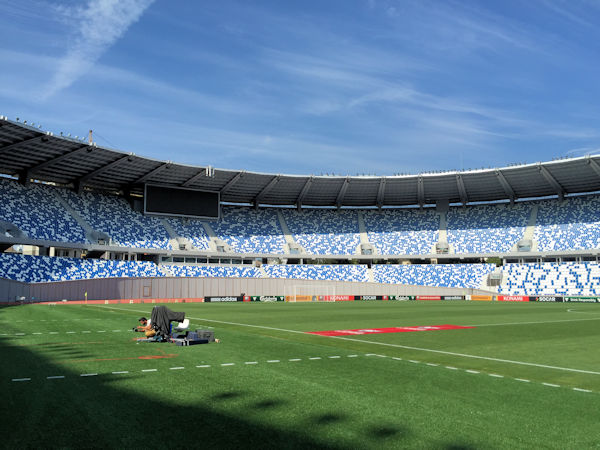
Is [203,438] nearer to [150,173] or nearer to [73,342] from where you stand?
[73,342]

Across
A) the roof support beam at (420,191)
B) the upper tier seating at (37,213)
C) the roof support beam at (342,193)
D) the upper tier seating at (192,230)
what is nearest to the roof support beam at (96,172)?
the upper tier seating at (37,213)

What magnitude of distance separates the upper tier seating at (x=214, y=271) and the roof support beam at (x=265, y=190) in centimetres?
1430

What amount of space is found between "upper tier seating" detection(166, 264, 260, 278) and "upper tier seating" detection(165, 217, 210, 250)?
15.5 feet

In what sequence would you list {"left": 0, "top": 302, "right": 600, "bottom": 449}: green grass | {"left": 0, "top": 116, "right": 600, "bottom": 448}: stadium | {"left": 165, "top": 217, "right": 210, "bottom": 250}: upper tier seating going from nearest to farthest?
{"left": 0, "top": 302, "right": 600, "bottom": 449}: green grass, {"left": 0, "top": 116, "right": 600, "bottom": 448}: stadium, {"left": 165, "top": 217, "right": 210, "bottom": 250}: upper tier seating

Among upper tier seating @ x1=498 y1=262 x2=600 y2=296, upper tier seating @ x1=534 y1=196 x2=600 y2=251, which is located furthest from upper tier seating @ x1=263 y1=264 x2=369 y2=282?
upper tier seating @ x1=534 y1=196 x2=600 y2=251

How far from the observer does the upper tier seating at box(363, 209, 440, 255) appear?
8438 cm

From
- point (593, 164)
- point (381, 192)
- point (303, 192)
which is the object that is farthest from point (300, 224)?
point (593, 164)

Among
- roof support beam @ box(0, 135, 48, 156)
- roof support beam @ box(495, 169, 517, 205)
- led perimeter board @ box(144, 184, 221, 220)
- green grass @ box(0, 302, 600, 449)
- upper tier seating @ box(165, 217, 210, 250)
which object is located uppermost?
roof support beam @ box(0, 135, 48, 156)

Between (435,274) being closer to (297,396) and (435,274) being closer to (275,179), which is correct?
(275,179)

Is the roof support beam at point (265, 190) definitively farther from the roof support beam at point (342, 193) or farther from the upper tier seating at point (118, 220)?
the upper tier seating at point (118, 220)

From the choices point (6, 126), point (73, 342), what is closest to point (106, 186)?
→ point (6, 126)

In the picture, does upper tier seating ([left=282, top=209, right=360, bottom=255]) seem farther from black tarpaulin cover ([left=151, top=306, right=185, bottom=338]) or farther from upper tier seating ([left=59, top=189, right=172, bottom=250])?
Result: black tarpaulin cover ([left=151, top=306, right=185, bottom=338])

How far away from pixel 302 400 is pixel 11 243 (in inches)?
2340

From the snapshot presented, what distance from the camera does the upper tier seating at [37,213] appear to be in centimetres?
6144
